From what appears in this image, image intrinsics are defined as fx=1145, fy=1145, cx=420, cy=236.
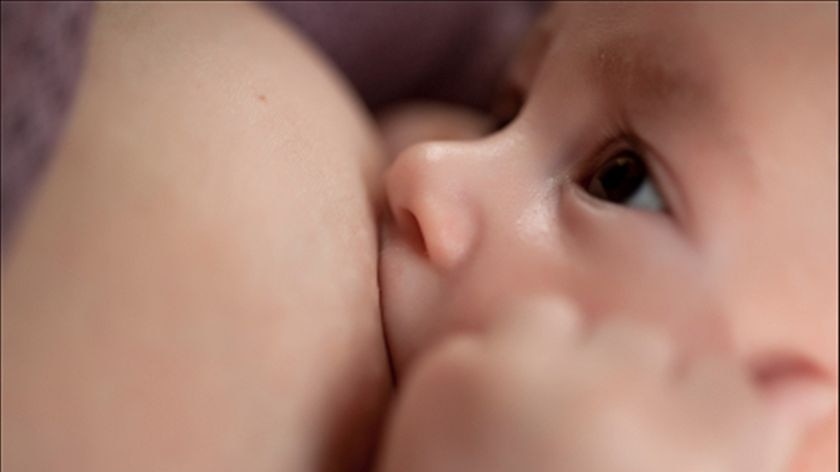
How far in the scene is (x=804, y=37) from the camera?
0.59 meters

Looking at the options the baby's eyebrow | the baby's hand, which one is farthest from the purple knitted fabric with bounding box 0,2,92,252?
the baby's eyebrow

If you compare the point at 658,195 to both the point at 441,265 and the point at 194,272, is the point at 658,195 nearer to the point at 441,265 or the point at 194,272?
the point at 441,265

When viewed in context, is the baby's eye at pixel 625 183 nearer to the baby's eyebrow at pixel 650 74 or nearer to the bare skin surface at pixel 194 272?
the baby's eyebrow at pixel 650 74

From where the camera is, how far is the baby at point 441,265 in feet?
1.69

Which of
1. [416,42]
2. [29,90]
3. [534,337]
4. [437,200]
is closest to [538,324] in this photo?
[534,337]

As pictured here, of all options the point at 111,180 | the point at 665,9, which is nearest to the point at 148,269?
the point at 111,180

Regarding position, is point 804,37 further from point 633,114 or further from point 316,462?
point 316,462

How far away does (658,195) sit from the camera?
2.12 feet

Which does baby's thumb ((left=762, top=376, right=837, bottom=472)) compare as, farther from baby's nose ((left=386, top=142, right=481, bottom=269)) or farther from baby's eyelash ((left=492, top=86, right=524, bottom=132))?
baby's eyelash ((left=492, top=86, right=524, bottom=132))

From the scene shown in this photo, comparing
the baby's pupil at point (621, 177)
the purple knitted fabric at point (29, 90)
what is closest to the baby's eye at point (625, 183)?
the baby's pupil at point (621, 177)

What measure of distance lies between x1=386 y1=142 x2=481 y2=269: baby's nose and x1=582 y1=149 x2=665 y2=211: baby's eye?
0.25 feet

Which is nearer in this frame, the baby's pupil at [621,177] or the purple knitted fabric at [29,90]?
the purple knitted fabric at [29,90]

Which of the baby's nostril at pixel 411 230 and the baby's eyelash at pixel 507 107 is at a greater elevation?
the baby's nostril at pixel 411 230

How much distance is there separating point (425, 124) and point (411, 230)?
0.67 feet
